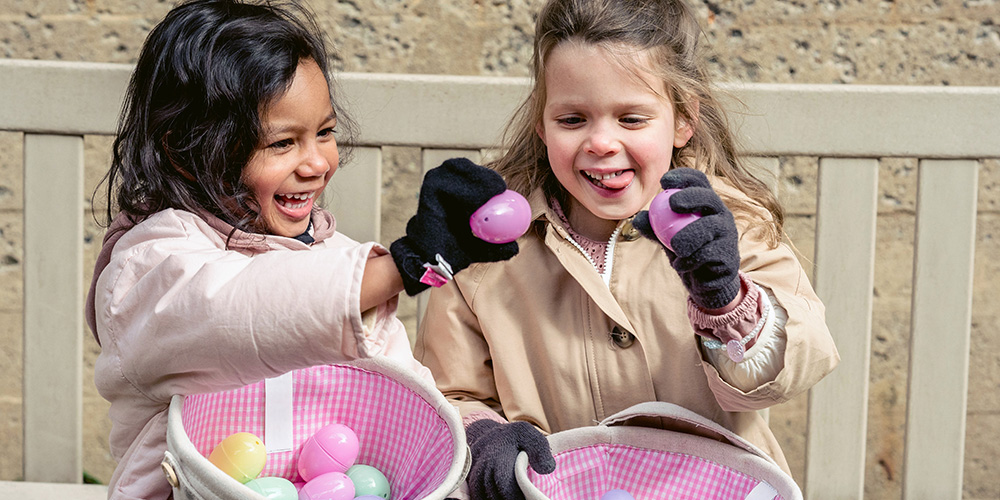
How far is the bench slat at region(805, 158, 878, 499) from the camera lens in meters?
1.87

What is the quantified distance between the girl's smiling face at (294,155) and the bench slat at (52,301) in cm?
62

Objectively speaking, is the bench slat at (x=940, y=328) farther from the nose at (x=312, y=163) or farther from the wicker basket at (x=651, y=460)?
the nose at (x=312, y=163)

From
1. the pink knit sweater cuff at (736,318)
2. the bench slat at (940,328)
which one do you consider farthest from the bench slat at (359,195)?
the bench slat at (940,328)

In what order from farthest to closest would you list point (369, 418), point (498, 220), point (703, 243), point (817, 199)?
1. point (817, 199)
2. point (369, 418)
3. point (703, 243)
4. point (498, 220)

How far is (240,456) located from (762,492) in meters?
0.72

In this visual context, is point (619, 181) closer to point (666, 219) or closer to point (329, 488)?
point (666, 219)

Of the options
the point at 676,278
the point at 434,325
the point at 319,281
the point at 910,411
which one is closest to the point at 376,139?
the point at 434,325

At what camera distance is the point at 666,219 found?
1.25m

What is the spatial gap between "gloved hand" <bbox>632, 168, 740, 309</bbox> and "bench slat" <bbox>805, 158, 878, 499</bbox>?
66 cm

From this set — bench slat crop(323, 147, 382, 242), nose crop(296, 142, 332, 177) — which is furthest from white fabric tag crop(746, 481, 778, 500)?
bench slat crop(323, 147, 382, 242)

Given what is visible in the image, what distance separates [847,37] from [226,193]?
68.7 inches

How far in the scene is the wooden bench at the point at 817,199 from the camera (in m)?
1.84

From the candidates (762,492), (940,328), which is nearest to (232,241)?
(762,492)

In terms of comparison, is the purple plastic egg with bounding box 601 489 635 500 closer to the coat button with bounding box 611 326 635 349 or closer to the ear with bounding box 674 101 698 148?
the coat button with bounding box 611 326 635 349
